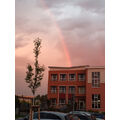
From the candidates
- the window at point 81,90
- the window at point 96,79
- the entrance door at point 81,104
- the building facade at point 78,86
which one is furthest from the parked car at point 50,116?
the window at point 96,79

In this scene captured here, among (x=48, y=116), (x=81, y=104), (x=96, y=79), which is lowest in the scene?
(x=48, y=116)

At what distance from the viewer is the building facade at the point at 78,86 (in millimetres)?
4500

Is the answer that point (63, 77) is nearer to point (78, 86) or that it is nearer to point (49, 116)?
point (78, 86)

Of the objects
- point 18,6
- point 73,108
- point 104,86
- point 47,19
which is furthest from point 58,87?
point 18,6

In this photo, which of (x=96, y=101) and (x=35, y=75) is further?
(x=35, y=75)

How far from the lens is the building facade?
4500 mm

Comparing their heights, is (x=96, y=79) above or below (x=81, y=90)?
above

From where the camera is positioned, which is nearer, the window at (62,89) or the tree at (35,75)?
the window at (62,89)

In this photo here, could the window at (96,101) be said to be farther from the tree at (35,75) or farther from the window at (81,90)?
the tree at (35,75)

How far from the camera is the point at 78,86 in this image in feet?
14.9

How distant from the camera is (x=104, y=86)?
4.44 metres

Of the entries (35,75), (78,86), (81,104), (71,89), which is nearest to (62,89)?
(71,89)

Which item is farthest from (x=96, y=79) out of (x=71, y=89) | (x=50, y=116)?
(x=50, y=116)

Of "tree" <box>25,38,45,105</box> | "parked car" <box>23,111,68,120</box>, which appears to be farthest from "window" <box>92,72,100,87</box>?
"tree" <box>25,38,45,105</box>
